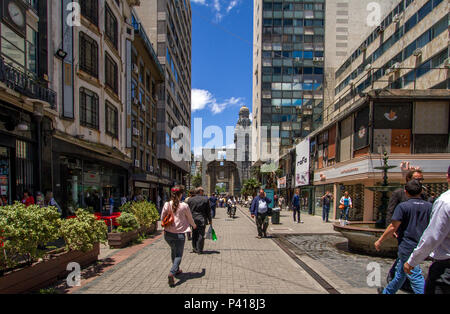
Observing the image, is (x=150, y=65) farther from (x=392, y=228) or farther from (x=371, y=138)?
(x=392, y=228)

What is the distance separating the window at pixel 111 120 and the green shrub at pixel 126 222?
9847 mm

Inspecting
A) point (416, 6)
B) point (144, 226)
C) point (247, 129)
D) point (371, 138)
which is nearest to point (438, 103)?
point (371, 138)

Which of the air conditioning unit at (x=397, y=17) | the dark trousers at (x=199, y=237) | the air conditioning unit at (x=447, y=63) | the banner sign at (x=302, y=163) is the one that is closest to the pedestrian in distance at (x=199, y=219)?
the dark trousers at (x=199, y=237)

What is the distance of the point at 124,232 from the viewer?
7.80m

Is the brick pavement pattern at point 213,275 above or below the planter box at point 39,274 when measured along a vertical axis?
below

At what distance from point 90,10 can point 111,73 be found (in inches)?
151

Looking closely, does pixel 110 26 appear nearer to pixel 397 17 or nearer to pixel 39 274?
pixel 39 274

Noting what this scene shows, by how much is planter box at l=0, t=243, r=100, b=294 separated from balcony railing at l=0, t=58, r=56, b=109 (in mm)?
6742

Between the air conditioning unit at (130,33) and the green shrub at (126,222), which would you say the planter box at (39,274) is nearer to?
the green shrub at (126,222)

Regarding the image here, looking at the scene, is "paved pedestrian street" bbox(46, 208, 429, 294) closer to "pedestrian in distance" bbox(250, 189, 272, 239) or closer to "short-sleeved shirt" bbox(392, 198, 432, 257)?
"short-sleeved shirt" bbox(392, 198, 432, 257)

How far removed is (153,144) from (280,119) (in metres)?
28.0

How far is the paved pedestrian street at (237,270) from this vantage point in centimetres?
445

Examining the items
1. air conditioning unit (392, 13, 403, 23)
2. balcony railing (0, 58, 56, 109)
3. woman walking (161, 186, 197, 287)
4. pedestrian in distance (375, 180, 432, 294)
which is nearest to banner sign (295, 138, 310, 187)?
air conditioning unit (392, 13, 403, 23)

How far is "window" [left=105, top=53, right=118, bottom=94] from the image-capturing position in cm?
1630
